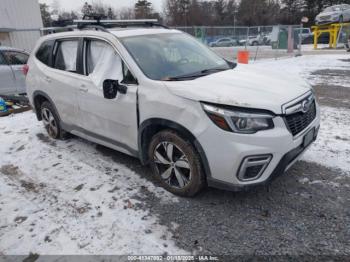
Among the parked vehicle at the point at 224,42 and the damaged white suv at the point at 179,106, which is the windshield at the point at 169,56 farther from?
the parked vehicle at the point at 224,42

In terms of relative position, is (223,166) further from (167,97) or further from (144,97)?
(144,97)

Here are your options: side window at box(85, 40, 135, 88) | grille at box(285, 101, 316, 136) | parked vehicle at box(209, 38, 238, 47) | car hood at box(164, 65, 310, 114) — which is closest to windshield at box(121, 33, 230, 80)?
side window at box(85, 40, 135, 88)

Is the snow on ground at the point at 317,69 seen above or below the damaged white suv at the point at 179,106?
below

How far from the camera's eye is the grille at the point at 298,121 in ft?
9.21

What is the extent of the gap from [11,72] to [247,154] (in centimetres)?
827

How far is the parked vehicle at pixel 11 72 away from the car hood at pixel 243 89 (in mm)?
7278

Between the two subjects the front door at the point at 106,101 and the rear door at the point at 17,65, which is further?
the rear door at the point at 17,65

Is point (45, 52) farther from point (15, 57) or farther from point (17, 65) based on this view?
point (15, 57)

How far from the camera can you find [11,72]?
854cm

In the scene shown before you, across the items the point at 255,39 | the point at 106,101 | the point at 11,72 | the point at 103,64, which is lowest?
the point at 255,39

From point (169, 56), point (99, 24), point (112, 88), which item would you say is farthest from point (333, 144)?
point (99, 24)

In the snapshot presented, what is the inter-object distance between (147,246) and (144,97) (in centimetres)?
152

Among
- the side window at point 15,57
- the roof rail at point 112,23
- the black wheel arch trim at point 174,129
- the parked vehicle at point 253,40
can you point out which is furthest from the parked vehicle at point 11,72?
the parked vehicle at point 253,40

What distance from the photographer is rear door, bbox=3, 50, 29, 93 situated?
8.65m
